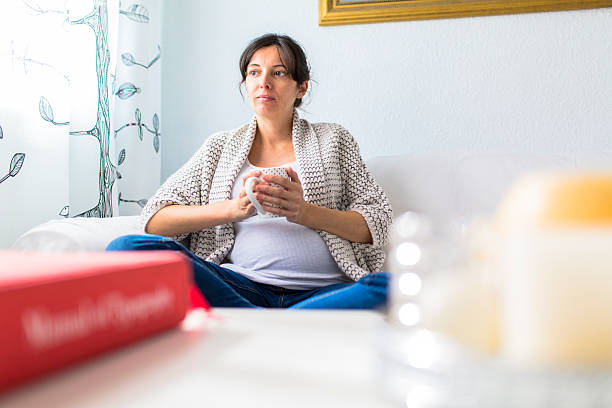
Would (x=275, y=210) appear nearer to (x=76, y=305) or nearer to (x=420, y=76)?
(x=420, y=76)

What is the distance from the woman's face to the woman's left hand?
0.31m

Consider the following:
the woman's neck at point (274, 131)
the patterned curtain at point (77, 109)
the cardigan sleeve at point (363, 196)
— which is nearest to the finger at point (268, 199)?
the cardigan sleeve at point (363, 196)

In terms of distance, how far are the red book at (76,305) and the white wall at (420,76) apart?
1630 mm

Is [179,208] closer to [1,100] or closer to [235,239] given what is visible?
[235,239]

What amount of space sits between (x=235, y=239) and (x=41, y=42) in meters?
0.73

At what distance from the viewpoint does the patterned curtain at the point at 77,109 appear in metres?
1.38

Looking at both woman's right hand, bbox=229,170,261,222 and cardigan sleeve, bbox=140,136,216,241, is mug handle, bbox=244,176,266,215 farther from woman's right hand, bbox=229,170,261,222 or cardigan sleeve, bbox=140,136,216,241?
cardigan sleeve, bbox=140,136,216,241

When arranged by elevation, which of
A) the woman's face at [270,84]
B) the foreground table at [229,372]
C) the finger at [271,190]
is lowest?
the foreground table at [229,372]

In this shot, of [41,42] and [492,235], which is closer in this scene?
[492,235]

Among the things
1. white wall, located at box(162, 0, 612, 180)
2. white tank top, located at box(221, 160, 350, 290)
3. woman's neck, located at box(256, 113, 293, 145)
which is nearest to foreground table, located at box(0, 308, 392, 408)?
white tank top, located at box(221, 160, 350, 290)

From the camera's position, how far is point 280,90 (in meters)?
1.60

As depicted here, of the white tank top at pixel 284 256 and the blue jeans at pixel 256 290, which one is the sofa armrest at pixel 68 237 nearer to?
the blue jeans at pixel 256 290

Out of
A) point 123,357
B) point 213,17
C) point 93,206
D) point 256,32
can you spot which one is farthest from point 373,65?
point 123,357

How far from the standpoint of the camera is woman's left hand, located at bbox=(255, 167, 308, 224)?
1.32 metres
